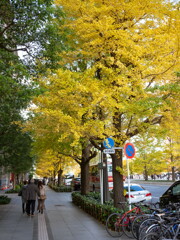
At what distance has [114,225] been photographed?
341 inches

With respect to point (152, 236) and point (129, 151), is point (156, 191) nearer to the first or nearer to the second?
point (129, 151)

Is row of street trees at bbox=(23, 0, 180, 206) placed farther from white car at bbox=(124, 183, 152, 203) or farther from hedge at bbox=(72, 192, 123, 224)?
white car at bbox=(124, 183, 152, 203)

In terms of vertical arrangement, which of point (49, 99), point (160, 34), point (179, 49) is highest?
point (160, 34)

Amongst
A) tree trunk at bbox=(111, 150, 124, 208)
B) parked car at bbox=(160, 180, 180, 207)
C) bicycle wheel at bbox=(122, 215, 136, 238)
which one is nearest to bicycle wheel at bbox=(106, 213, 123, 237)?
bicycle wheel at bbox=(122, 215, 136, 238)

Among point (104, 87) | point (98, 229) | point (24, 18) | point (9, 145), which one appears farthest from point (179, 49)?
point (9, 145)

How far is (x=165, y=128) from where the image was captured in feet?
32.9

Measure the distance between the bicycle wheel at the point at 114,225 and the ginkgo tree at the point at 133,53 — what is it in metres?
1.49

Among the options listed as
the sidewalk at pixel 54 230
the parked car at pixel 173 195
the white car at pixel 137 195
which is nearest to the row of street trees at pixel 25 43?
the sidewalk at pixel 54 230

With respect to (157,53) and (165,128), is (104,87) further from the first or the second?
(165,128)

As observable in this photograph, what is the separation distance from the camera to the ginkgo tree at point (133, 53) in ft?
29.1

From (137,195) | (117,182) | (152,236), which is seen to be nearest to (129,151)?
(117,182)

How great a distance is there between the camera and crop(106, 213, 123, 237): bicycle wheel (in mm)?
8211

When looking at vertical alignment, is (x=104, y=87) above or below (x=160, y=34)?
below

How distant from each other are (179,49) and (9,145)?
1459 centimetres
